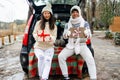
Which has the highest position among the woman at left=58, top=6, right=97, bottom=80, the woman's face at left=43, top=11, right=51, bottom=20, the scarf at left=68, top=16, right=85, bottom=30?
the woman's face at left=43, top=11, right=51, bottom=20

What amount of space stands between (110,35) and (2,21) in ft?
28.5

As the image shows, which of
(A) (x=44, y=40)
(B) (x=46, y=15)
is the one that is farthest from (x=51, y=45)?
(B) (x=46, y=15)

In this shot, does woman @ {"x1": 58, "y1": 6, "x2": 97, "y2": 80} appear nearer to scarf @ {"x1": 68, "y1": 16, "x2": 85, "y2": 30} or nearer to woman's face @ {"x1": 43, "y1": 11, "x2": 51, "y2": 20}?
scarf @ {"x1": 68, "y1": 16, "x2": 85, "y2": 30}

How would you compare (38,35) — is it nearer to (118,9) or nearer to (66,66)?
(66,66)

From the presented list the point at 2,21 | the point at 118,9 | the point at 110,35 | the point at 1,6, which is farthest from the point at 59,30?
the point at 118,9

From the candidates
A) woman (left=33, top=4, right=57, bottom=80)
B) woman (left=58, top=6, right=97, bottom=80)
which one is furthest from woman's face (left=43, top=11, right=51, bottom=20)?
woman (left=58, top=6, right=97, bottom=80)

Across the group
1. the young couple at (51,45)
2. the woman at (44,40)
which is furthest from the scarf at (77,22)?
the woman at (44,40)

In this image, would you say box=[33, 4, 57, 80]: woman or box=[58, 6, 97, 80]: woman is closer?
box=[33, 4, 57, 80]: woman

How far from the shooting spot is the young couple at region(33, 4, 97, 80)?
5.32 m

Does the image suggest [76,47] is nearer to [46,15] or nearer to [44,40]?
[44,40]

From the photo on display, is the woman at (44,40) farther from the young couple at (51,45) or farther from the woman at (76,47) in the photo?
the woman at (76,47)

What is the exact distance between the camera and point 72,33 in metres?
5.50

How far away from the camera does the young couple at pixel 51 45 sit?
17.5ft

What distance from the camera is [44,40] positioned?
5.35 meters
